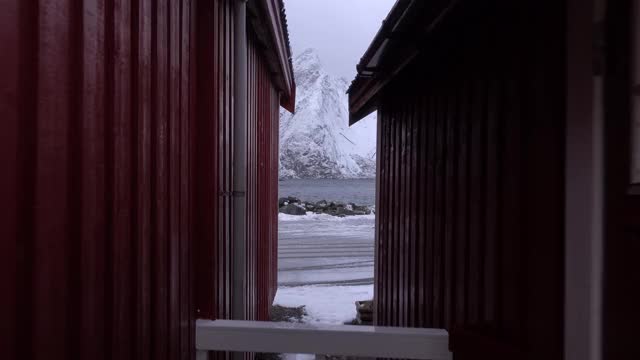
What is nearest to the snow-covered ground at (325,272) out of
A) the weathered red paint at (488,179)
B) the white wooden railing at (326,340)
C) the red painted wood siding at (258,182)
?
the red painted wood siding at (258,182)

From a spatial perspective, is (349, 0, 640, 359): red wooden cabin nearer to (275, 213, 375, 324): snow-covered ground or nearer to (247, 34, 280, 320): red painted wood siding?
(247, 34, 280, 320): red painted wood siding

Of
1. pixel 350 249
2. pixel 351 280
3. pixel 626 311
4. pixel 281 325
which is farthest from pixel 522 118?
pixel 350 249

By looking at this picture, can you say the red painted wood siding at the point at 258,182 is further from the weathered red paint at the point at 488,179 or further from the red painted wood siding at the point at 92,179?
the red painted wood siding at the point at 92,179

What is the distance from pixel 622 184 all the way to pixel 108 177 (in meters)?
1.48

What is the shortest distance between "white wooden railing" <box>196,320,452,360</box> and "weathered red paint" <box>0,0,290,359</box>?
0.53 ft

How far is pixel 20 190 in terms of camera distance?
91cm

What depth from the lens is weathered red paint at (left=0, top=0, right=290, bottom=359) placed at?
3.01ft

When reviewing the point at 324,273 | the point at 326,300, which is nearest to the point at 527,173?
the point at 326,300

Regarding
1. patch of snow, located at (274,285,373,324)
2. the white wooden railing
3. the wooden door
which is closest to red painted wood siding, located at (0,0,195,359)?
the white wooden railing

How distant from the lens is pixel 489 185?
2.08 m

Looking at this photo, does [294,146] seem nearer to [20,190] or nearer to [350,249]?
[350,249]

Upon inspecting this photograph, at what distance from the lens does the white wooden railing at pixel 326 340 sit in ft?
6.79

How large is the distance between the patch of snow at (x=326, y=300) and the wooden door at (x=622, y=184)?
4.93 m

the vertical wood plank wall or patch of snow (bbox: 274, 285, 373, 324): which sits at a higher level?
the vertical wood plank wall
